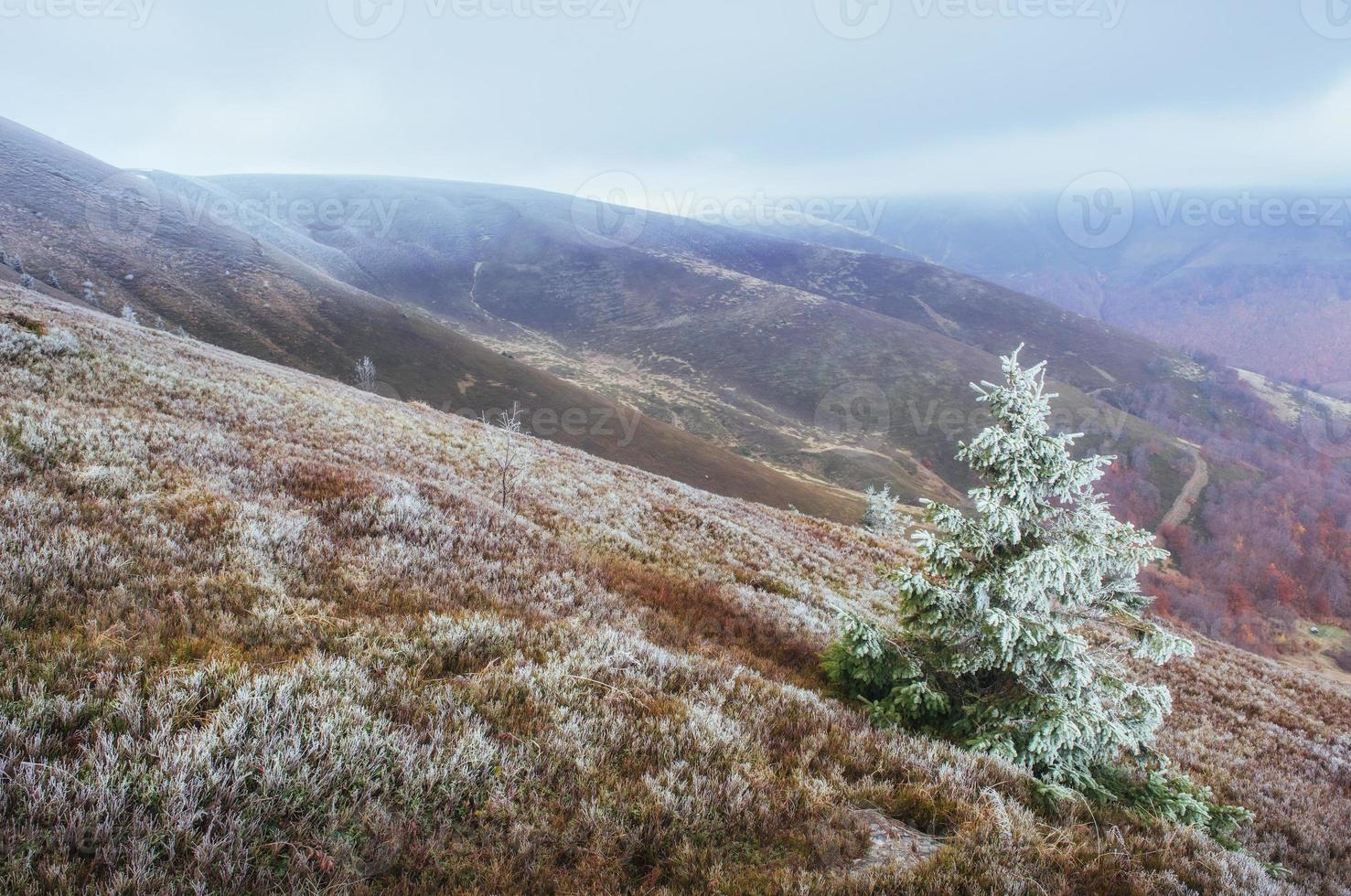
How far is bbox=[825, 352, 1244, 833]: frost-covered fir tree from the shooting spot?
6.05 m

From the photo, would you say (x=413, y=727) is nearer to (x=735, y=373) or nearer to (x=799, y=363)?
(x=735, y=373)

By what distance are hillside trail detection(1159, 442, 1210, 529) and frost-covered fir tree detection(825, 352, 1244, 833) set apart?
132872 millimetres

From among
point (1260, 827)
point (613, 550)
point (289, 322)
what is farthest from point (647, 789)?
point (289, 322)

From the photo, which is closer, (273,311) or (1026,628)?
(1026,628)

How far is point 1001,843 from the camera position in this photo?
12.8ft

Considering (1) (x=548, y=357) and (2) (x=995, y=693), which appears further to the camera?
(1) (x=548, y=357)

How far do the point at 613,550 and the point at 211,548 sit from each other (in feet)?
23.3

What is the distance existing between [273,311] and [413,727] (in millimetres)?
94611

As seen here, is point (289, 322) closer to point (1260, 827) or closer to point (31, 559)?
point (31, 559)

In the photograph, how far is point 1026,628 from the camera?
640cm

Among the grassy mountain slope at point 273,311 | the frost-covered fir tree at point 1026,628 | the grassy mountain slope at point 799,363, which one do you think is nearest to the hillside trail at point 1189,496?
the grassy mountain slope at point 799,363

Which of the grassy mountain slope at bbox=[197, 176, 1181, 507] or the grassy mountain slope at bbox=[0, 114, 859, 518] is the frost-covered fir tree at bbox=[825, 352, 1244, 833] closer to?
the grassy mountain slope at bbox=[0, 114, 859, 518]

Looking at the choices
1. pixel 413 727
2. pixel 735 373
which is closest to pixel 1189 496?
pixel 735 373

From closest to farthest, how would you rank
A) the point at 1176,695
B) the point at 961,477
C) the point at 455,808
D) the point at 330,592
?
the point at 455,808, the point at 330,592, the point at 1176,695, the point at 961,477
